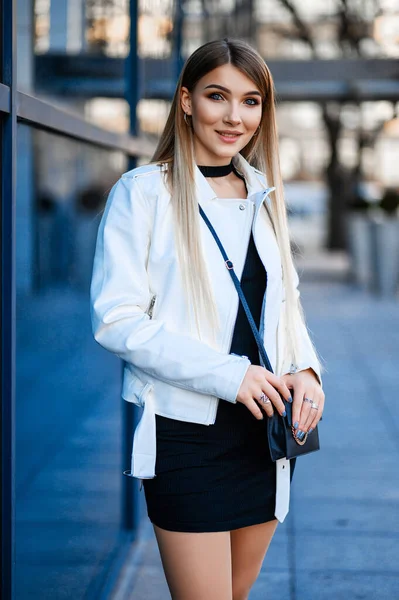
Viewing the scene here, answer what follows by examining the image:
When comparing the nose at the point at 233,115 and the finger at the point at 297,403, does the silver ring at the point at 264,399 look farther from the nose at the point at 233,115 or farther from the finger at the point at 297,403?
the nose at the point at 233,115

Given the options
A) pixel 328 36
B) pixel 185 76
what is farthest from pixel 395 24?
pixel 185 76

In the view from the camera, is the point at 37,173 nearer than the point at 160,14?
No

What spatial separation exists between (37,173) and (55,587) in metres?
8.39

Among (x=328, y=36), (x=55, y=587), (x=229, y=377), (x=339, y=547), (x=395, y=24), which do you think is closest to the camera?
(x=229, y=377)

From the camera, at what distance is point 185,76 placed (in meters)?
2.48

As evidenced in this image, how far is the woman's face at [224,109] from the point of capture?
7.87ft

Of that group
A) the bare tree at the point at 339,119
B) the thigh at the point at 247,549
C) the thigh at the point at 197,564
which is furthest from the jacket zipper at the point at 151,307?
the bare tree at the point at 339,119

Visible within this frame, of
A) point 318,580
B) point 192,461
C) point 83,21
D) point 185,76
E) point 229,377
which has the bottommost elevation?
point 318,580

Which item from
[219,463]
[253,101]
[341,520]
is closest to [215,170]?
[253,101]

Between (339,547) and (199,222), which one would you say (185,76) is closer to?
(199,222)

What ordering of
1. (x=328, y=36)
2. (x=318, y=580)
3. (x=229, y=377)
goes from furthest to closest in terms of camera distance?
(x=328, y=36)
(x=318, y=580)
(x=229, y=377)

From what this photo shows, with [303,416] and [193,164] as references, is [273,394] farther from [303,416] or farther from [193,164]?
[193,164]

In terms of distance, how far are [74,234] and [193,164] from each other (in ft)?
32.2

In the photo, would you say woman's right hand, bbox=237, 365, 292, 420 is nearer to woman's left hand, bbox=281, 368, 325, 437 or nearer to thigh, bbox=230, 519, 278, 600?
woman's left hand, bbox=281, 368, 325, 437
